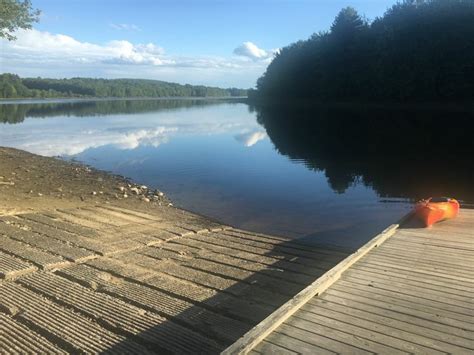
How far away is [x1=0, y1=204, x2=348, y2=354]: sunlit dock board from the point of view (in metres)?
5.32

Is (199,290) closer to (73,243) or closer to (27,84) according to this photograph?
(73,243)

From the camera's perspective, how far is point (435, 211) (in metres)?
9.93

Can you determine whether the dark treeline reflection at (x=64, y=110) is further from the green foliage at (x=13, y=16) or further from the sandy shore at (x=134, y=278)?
the sandy shore at (x=134, y=278)

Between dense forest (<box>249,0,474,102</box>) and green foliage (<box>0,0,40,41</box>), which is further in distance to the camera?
dense forest (<box>249,0,474,102</box>)

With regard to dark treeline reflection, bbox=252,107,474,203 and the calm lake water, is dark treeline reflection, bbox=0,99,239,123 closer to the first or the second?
the calm lake water

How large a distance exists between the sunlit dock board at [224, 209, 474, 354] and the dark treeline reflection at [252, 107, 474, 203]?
10798 mm

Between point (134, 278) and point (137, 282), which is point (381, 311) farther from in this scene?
point (134, 278)

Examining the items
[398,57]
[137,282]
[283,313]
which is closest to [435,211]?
[283,313]

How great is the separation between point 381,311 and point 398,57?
2717 inches

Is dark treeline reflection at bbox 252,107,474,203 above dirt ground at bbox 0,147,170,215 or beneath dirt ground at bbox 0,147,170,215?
above

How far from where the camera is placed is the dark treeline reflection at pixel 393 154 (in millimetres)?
18938

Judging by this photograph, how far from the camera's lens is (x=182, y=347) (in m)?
5.12

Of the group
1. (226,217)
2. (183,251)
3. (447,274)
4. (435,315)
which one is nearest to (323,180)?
(226,217)

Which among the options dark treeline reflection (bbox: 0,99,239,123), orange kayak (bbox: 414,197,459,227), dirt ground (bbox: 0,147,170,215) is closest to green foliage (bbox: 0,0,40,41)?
dirt ground (bbox: 0,147,170,215)
